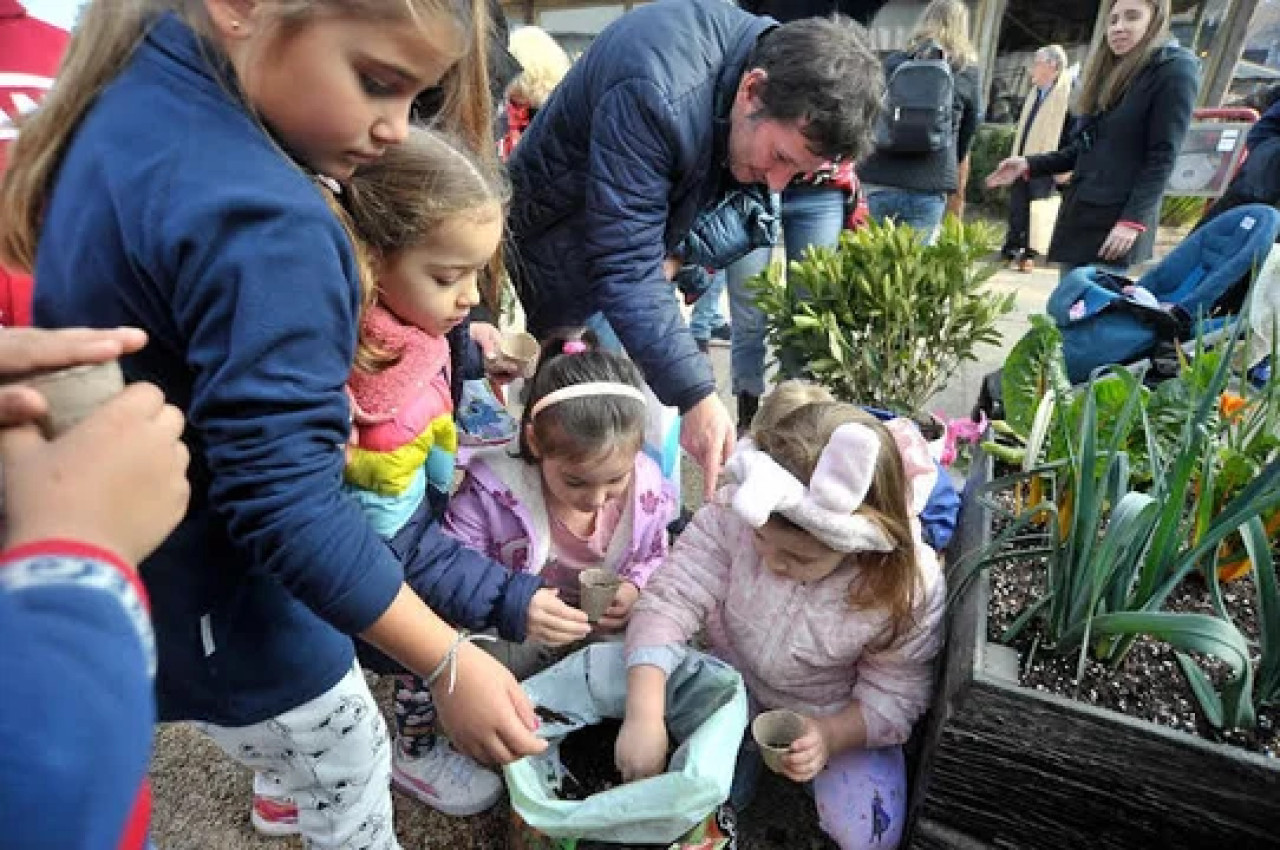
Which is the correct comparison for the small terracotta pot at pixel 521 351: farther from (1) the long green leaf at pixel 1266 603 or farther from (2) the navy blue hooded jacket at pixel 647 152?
(1) the long green leaf at pixel 1266 603

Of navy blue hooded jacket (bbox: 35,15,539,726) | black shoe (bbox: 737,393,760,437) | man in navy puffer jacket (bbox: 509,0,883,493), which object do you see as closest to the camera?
navy blue hooded jacket (bbox: 35,15,539,726)

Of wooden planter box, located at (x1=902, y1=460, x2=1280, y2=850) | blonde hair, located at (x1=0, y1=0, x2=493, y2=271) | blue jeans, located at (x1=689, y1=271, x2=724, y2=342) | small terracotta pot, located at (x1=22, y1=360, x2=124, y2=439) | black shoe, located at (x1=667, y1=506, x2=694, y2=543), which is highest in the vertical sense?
blonde hair, located at (x1=0, y1=0, x2=493, y2=271)

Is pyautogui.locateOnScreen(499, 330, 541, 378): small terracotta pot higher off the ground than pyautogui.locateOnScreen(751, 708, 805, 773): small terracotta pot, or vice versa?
pyautogui.locateOnScreen(499, 330, 541, 378): small terracotta pot

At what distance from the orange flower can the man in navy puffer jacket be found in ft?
3.12

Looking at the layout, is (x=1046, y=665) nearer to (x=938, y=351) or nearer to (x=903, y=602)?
(x=903, y=602)

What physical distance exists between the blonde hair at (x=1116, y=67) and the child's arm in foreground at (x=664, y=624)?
2.86 meters

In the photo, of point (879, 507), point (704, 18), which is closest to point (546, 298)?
point (704, 18)

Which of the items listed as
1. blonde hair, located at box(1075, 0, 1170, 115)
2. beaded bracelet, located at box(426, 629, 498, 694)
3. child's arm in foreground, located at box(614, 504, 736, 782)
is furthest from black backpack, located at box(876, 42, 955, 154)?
beaded bracelet, located at box(426, 629, 498, 694)

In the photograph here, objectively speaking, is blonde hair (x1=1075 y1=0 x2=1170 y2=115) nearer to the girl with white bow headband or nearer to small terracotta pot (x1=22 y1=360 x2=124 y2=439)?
the girl with white bow headband

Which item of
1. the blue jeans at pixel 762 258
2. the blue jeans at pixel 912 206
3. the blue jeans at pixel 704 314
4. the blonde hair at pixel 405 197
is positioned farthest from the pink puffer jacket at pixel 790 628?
the blue jeans at pixel 912 206

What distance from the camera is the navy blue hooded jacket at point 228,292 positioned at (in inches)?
27.4

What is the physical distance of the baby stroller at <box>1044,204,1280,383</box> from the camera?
2568 mm

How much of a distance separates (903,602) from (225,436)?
1195 mm

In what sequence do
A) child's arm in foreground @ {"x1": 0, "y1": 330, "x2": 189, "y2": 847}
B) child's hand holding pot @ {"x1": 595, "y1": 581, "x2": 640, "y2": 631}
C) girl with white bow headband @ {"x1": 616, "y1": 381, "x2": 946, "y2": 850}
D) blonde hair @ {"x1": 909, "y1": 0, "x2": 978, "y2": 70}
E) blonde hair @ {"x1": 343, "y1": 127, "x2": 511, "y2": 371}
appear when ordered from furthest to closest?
blonde hair @ {"x1": 909, "y1": 0, "x2": 978, "y2": 70} < child's hand holding pot @ {"x1": 595, "y1": 581, "x2": 640, "y2": 631} < girl with white bow headband @ {"x1": 616, "y1": 381, "x2": 946, "y2": 850} < blonde hair @ {"x1": 343, "y1": 127, "x2": 511, "y2": 371} < child's arm in foreground @ {"x1": 0, "y1": 330, "x2": 189, "y2": 847}
